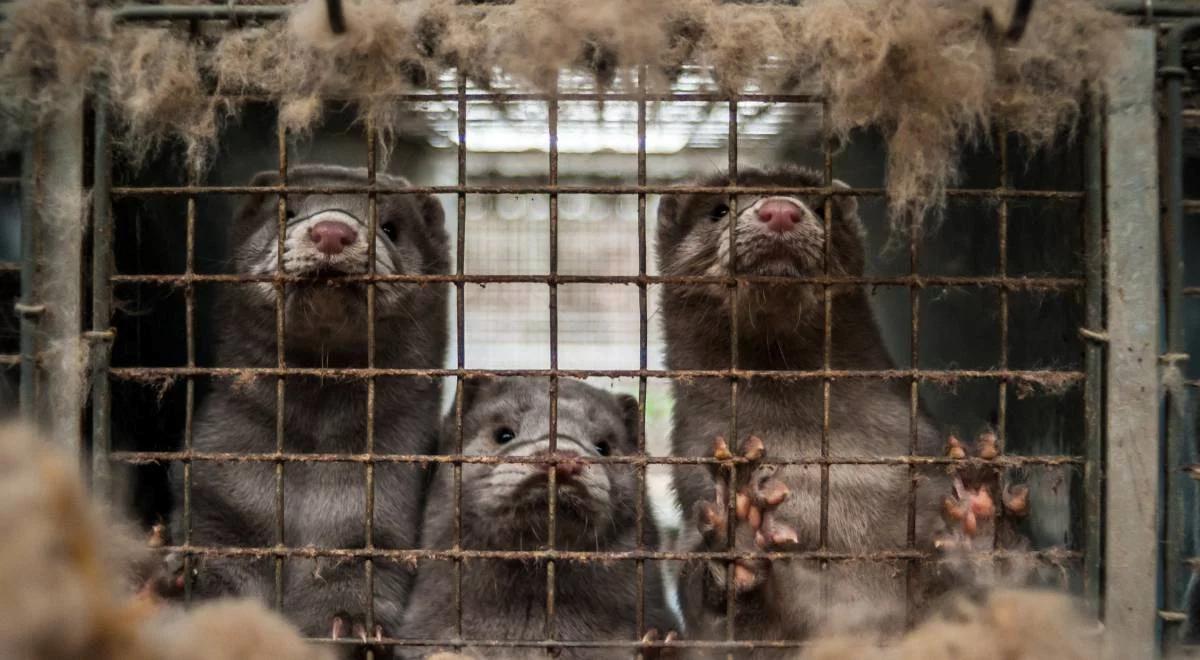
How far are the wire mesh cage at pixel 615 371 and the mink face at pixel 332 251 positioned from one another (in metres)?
0.02

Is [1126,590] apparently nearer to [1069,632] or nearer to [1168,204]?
[1069,632]

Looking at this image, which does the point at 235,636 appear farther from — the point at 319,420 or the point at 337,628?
the point at 319,420

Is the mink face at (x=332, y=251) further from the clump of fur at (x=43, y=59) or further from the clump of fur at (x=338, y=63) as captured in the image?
the clump of fur at (x=43, y=59)

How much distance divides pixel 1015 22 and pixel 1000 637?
1.21 meters

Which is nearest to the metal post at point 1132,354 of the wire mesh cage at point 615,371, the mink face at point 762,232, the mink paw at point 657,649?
the wire mesh cage at point 615,371

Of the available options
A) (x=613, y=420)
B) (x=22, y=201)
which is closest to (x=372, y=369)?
(x=22, y=201)

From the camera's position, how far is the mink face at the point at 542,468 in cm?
262

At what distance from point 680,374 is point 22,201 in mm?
1500

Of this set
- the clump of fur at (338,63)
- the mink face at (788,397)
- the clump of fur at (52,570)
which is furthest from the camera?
the mink face at (788,397)

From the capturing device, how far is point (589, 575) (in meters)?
2.86

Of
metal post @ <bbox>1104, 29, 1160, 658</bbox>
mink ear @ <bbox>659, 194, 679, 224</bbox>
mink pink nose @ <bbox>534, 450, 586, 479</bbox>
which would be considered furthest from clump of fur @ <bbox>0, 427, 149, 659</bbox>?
mink ear @ <bbox>659, 194, 679, 224</bbox>

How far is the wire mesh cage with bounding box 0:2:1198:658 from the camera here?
7.09 ft

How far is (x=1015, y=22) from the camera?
2029 mm

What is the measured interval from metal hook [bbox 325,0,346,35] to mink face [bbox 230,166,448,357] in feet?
1.15
